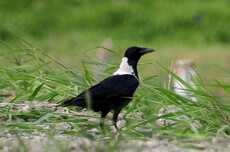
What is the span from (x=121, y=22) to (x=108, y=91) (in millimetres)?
14827

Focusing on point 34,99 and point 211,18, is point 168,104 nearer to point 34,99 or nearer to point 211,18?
point 34,99

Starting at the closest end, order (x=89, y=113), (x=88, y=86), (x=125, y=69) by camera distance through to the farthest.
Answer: (x=125, y=69)
(x=89, y=113)
(x=88, y=86)

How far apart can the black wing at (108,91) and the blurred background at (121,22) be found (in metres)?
11.9

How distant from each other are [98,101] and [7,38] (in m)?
14.1

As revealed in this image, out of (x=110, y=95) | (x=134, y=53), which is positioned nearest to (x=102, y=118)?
(x=110, y=95)

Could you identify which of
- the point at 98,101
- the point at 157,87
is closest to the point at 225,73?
the point at 157,87

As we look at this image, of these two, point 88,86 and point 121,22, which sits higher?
point 121,22

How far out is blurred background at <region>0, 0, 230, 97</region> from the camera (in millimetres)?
20250

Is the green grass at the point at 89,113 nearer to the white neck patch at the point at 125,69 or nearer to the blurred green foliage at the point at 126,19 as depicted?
the white neck patch at the point at 125,69

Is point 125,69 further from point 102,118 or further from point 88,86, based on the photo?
point 102,118

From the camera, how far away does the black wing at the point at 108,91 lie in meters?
6.94

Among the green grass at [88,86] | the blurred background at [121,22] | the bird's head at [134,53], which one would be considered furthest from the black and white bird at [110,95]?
the blurred background at [121,22]

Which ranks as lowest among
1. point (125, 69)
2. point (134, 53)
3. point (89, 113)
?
point (89, 113)

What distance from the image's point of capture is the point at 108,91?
7.04 metres
